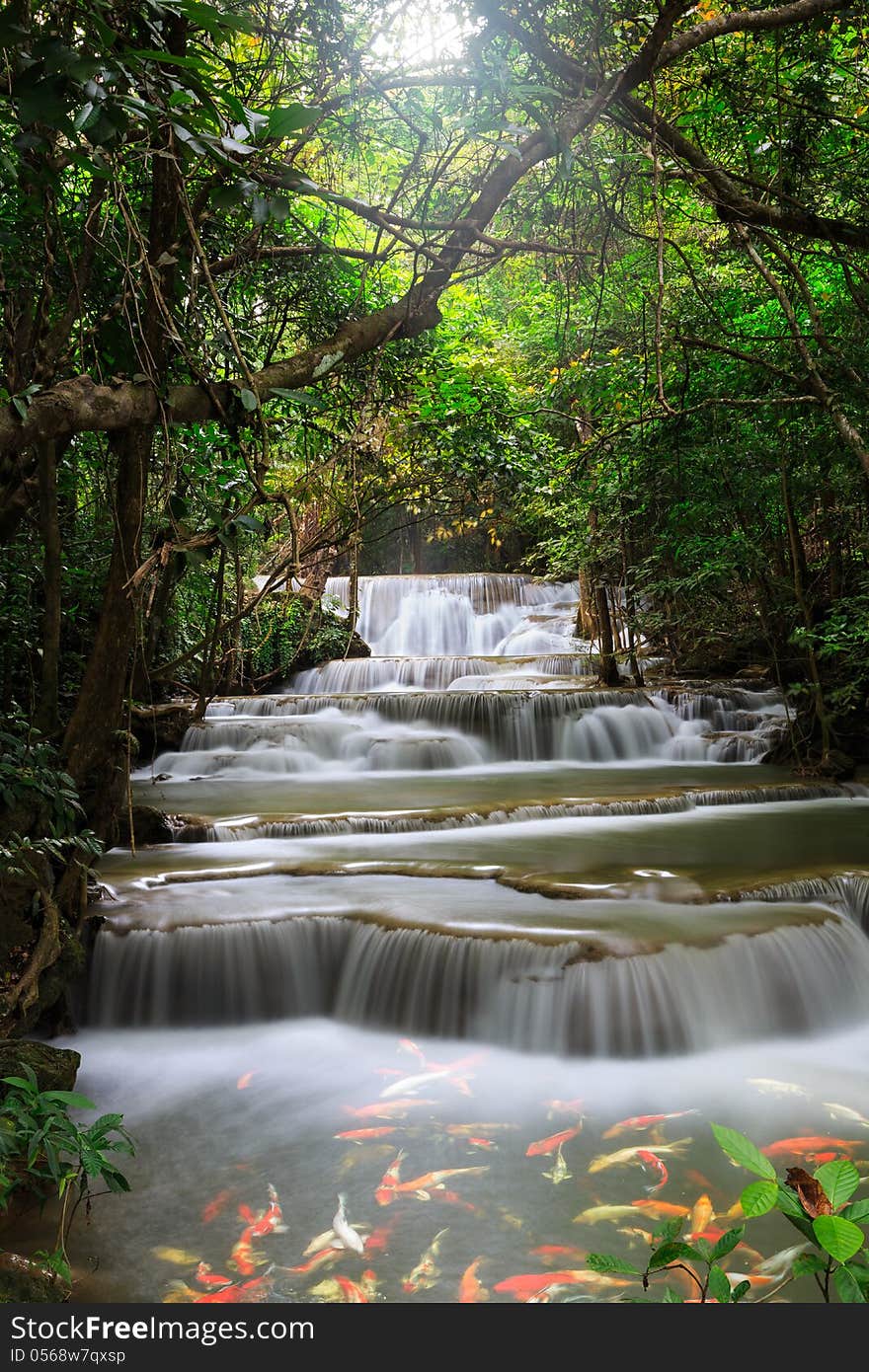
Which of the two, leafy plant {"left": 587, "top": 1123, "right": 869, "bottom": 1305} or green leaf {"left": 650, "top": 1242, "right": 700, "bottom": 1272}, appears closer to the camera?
leafy plant {"left": 587, "top": 1123, "right": 869, "bottom": 1305}

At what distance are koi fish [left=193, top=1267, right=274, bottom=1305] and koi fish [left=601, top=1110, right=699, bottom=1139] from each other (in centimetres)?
149

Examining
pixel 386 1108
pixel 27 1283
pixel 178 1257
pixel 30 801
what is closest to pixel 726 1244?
pixel 27 1283

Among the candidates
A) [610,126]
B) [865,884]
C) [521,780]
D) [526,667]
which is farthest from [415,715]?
[610,126]

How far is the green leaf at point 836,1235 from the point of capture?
1.29 metres

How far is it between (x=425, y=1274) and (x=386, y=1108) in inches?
47.1

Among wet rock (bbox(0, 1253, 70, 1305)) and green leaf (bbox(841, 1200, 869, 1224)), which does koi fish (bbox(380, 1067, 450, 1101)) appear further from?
green leaf (bbox(841, 1200, 869, 1224))

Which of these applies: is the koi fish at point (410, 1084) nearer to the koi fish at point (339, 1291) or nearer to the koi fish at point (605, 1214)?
the koi fish at point (605, 1214)

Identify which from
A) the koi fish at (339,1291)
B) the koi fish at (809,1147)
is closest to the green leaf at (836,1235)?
the koi fish at (339,1291)

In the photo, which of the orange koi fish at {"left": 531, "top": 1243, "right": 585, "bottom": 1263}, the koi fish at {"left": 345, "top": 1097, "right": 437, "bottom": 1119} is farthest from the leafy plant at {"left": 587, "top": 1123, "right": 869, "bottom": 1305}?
the koi fish at {"left": 345, "top": 1097, "right": 437, "bottom": 1119}

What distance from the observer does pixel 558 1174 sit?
3.48 metres

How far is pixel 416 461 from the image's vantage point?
649 centimetres

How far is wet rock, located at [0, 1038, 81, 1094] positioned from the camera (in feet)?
11.8

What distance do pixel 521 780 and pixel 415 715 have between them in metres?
2.65

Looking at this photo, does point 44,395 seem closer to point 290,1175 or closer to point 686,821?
point 290,1175
